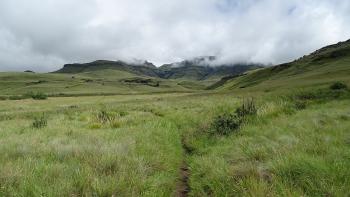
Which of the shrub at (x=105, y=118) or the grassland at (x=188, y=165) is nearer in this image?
the grassland at (x=188, y=165)

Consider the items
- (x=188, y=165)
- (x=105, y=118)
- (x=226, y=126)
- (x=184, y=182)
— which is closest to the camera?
(x=184, y=182)

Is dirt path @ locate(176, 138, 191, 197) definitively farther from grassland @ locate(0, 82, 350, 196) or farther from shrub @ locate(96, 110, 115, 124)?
shrub @ locate(96, 110, 115, 124)

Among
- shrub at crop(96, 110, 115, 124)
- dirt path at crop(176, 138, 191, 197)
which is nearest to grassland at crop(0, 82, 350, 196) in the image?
dirt path at crop(176, 138, 191, 197)

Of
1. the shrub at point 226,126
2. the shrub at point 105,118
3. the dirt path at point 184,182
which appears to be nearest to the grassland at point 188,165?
the dirt path at point 184,182

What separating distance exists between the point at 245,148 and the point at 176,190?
301 centimetres

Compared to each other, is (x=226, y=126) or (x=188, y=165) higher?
(x=226, y=126)

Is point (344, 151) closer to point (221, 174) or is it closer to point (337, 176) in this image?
point (337, 176)

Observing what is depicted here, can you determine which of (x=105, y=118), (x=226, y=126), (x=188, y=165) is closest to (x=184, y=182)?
(x=188, y=165)

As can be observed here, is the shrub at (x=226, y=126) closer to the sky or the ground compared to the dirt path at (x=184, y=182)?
closer to the sky

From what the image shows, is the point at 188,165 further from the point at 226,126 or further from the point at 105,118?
the point at 105,118

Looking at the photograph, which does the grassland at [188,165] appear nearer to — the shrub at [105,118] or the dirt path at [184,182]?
the dirt path at [184,182]

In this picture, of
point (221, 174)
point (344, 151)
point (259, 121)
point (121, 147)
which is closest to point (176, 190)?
point (221, 174)

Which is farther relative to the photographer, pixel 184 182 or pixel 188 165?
pixel 188 165

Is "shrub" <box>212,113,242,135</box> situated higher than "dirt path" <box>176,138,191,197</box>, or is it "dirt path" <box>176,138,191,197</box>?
"shrub" <box>212,113,242,135</box>
